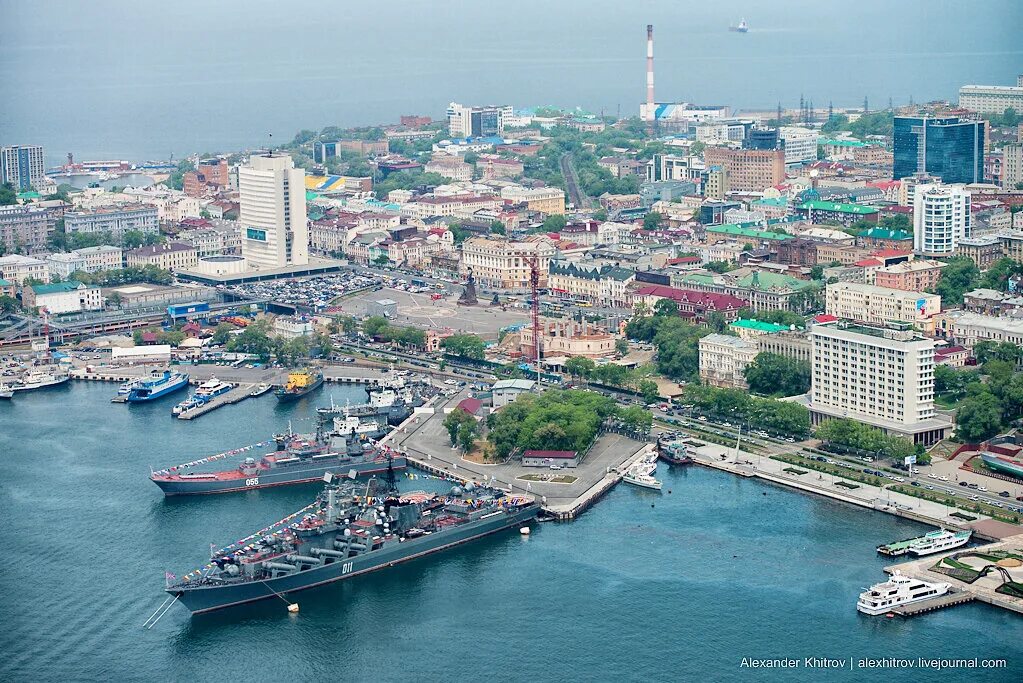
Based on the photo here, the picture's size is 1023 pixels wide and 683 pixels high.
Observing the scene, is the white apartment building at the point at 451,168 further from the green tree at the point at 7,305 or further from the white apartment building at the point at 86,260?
the green tree at the point at 7,305

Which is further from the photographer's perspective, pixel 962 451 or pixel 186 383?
pixel 186 383

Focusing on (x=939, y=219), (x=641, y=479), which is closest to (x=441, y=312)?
(x=939, y=219)

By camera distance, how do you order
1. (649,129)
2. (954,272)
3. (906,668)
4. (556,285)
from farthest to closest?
(649,129), (556,285), (954,272), (906,668)

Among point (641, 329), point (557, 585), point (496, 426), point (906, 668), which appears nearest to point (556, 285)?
point (641, 329)

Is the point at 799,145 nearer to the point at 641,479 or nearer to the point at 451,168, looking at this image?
the point at 451,168

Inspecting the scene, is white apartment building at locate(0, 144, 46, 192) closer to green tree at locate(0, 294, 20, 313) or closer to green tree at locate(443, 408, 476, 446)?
green tree at locate(0, 294, 20, 313)

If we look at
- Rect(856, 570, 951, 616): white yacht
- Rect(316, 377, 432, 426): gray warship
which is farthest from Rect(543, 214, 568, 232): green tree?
Rect(856, 570, 951, 616): white yacht

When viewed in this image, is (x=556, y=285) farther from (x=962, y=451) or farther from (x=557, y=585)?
(x=557, y=585)
